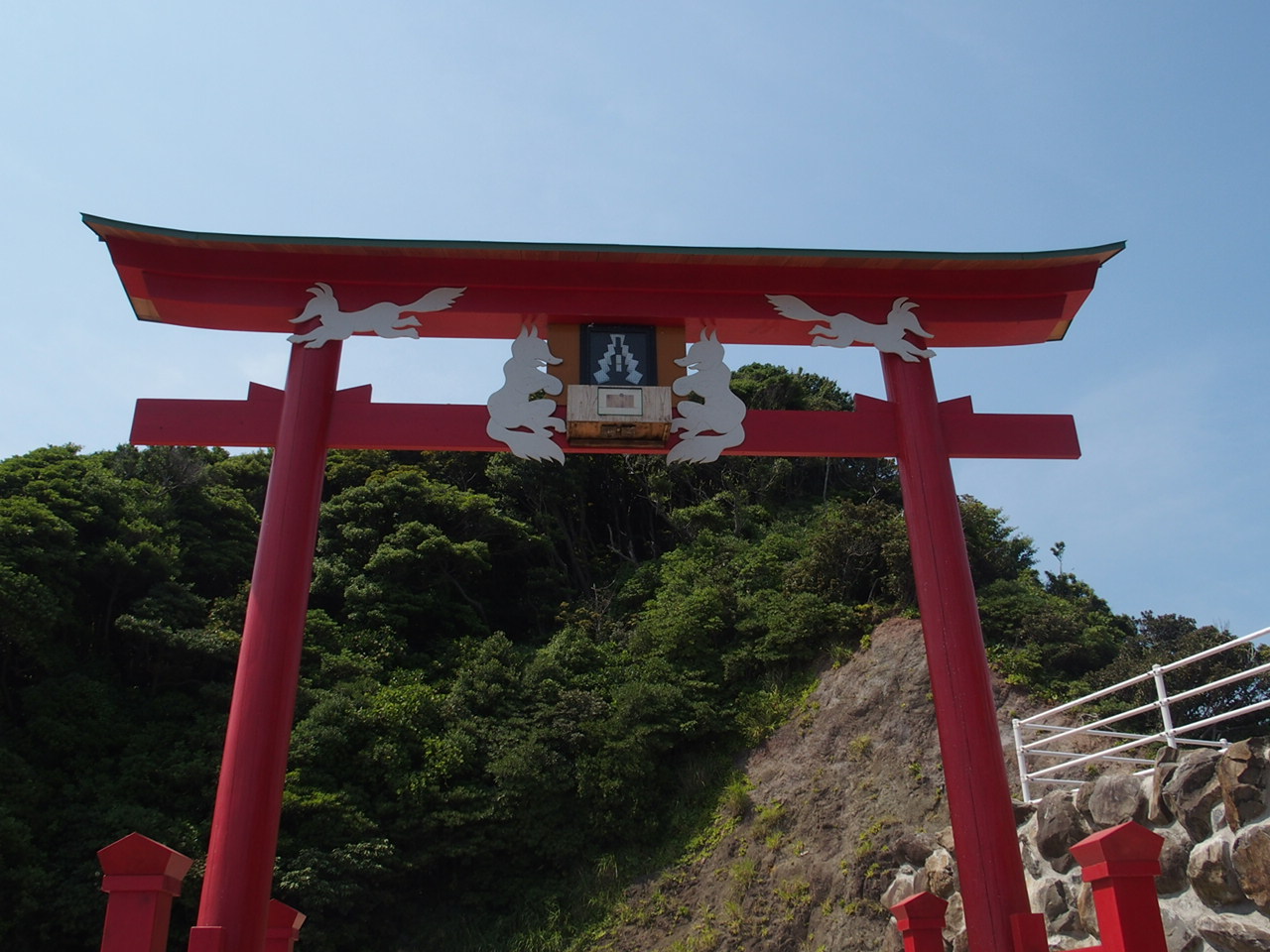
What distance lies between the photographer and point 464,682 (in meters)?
16.1

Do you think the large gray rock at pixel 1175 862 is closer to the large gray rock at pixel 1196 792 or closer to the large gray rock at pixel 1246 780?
the large gray rock at pixel 1196 792

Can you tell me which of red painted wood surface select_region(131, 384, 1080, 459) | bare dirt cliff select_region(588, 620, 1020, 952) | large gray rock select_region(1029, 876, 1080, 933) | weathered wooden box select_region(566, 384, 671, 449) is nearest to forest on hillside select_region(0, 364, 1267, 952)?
bare dirt cliff select_region(588, 620, 1020, 952)

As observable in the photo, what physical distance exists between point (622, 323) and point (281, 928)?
402 centimetres

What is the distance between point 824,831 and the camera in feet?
43.4

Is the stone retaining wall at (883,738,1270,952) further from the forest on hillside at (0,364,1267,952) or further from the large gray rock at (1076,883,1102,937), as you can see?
the forest on hillside at (0,364,1267,952)

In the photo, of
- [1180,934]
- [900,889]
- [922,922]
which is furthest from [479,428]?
[900,889]

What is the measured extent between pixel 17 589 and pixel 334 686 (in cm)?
457

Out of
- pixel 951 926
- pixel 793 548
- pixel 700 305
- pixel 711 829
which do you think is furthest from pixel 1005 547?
pixel 700 305

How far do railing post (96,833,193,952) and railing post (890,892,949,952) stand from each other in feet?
12.1

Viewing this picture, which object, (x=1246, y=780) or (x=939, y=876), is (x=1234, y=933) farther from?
(x=939, y=876)

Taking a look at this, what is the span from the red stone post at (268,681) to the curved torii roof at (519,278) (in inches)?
21.2

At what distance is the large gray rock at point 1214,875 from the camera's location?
206 inches

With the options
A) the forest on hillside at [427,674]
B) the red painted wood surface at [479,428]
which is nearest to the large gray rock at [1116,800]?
the red painted wood surface at [479,428]

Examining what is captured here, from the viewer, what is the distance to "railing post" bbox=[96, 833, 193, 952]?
3.81 metres
